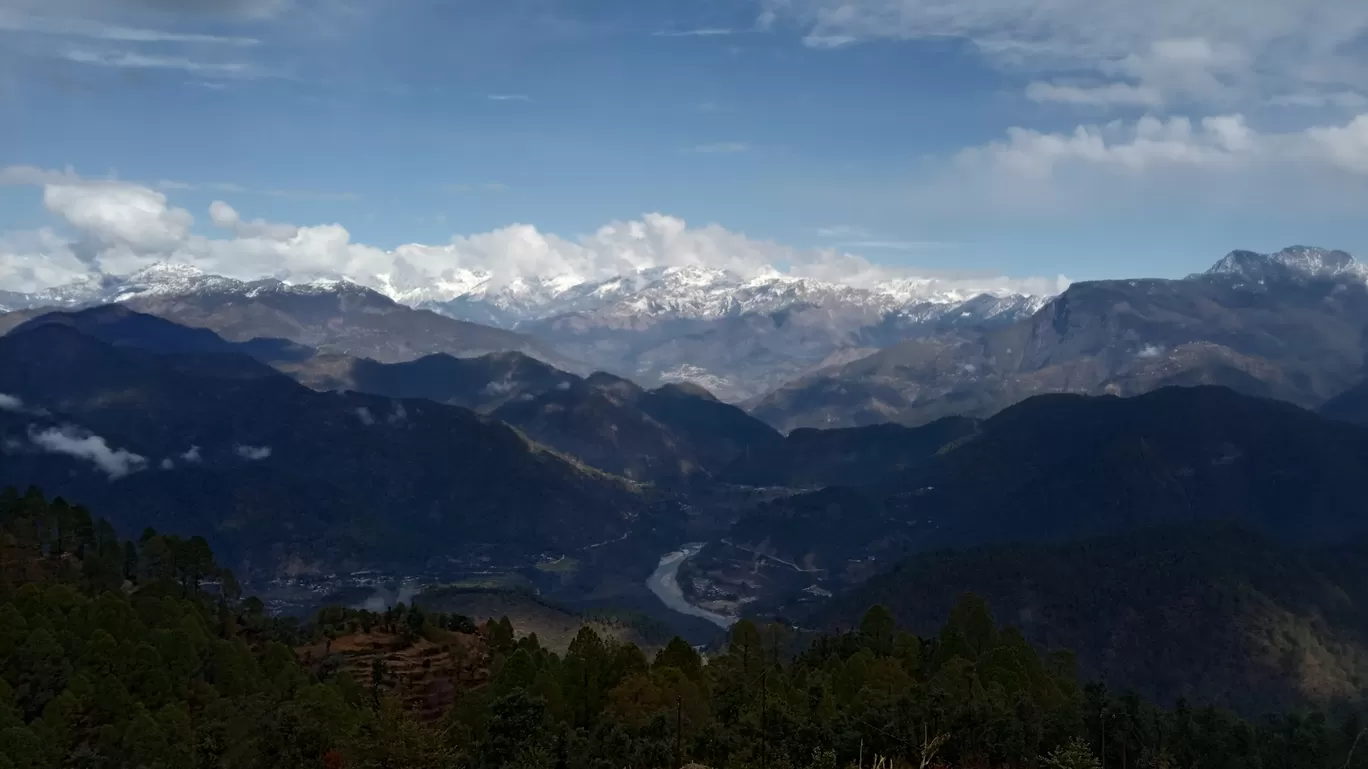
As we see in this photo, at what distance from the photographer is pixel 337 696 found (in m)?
100

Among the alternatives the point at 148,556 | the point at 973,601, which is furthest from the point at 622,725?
the point at 148,556

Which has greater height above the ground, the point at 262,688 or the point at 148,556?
the point at 148,556

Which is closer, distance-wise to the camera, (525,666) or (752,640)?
(525,666)

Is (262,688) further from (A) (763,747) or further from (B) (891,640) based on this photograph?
(B) (891,640)

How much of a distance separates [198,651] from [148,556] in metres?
44.0

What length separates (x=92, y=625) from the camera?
11431 cm

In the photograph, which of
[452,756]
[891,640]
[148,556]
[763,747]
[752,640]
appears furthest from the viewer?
[148,556]

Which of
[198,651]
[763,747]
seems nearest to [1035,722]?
[763,747]

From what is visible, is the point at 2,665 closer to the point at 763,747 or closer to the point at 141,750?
the point at 141,750

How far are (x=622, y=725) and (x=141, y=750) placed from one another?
41.1 metres

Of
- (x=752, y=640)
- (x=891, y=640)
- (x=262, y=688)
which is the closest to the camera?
(x=262, y=688)

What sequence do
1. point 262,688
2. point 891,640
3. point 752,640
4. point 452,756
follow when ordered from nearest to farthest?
point 452,756
point 262,688
point 752,640
point 891,640

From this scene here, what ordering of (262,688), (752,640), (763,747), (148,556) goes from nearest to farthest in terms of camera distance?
(763,747)
(262,688)
(752,640)
(148,556)

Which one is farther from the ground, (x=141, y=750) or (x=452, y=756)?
(x=452, y=756)
